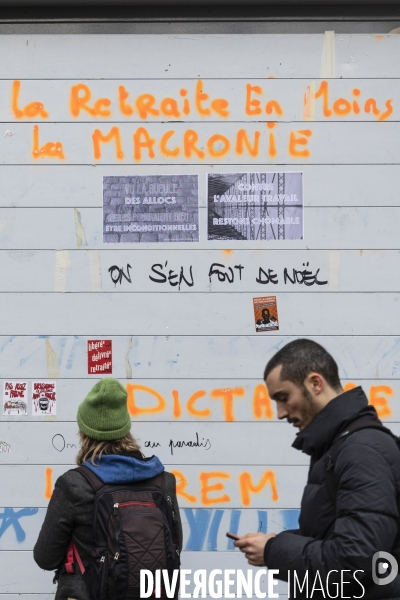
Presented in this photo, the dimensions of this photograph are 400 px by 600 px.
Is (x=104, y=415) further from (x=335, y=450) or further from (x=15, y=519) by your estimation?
(x=15, y=519)

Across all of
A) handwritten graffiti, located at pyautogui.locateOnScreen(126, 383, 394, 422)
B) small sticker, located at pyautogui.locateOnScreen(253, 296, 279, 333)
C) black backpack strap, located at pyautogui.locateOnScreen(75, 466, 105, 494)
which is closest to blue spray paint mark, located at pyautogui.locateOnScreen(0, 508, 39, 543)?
handwritten graffiti, located at pyautogui.locateOnScreen(126, 383, 394, 422)

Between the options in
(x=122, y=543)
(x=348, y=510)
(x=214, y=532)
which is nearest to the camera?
(x=348, y=510)

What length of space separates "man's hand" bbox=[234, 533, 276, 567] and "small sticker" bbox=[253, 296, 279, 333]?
2.13 m

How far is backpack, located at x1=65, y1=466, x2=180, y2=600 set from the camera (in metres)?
3.11

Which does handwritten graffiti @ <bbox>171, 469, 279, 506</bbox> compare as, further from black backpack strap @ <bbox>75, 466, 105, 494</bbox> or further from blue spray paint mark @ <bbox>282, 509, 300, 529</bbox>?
black backpack strap @ <bbox>75, 466, 105, 494</bbox>

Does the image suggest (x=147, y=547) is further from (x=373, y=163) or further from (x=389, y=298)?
(x=373, y=163)

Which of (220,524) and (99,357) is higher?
(99,357)

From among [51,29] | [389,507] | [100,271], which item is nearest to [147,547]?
[389,507]

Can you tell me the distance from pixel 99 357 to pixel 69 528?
1.52 meters

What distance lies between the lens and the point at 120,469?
3246mm

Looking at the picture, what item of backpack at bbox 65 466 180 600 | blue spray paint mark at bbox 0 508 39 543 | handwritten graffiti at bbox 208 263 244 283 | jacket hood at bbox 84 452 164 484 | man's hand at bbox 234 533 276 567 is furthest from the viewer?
handwritten graffiti at bbox 208 263 244 283

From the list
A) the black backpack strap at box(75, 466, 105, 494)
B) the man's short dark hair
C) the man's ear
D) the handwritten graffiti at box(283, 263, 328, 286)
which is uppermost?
the handwritten graffiti at box(283, 263, 328, 286)

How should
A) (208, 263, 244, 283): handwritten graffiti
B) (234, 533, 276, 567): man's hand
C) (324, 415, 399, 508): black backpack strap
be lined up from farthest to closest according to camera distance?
(208, 263, 244, 283): handwritten graffiti < (234, 533, 276, 567): man's hand < (324, 415, 399, 508): black backpack strap

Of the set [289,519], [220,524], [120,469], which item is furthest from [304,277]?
[120,469]
